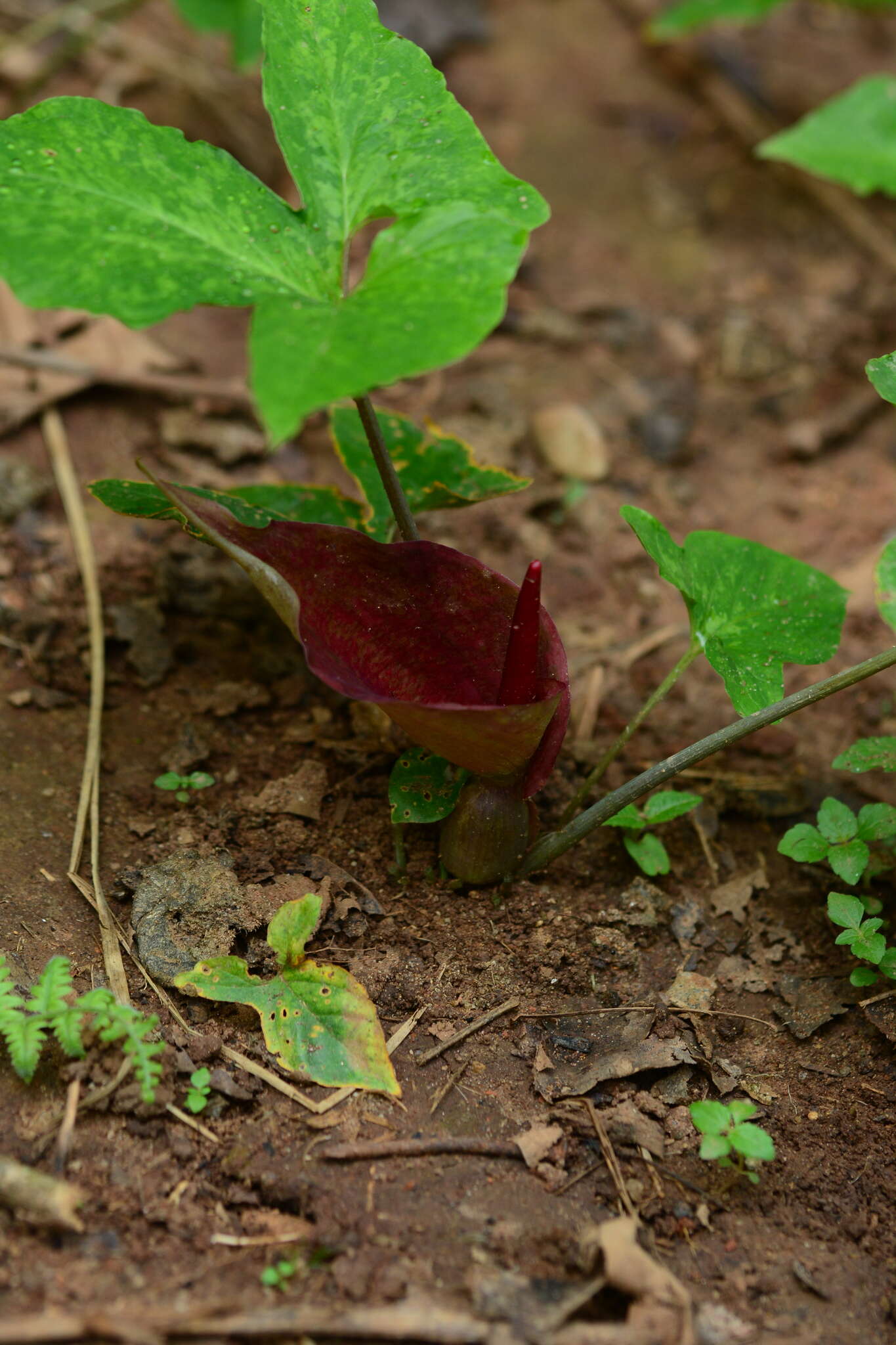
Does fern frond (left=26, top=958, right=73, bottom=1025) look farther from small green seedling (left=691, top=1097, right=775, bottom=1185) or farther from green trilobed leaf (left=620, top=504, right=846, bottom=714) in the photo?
green trilobed leaf (left=620, top=504, right=846, bottom=714)

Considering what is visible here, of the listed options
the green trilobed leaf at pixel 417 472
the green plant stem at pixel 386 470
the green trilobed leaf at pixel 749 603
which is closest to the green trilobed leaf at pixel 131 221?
the green plant stem at pixel 386 470

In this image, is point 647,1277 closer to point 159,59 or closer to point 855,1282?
point 855,1282

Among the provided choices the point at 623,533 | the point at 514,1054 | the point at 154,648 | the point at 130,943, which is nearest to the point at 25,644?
the point at 154,648

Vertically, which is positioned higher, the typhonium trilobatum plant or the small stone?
the typhonium trilobatum plant

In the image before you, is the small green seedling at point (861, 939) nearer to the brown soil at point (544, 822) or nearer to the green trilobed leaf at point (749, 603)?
the brown soil at point (544, 822)

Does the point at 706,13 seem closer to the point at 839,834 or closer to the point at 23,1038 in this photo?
the point at 839,834

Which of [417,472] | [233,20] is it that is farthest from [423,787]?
[233,20]

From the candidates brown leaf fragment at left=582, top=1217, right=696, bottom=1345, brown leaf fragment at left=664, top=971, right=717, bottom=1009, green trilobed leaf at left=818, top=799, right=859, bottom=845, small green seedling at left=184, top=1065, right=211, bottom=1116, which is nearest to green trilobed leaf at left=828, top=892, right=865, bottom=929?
green trilobed leaf at left=818, top=799, right=859, bottom=845
